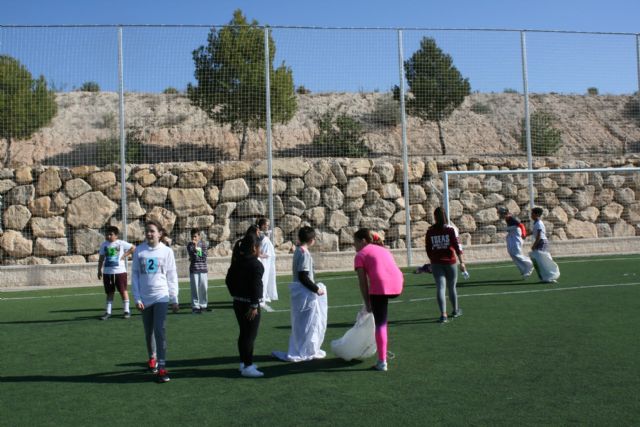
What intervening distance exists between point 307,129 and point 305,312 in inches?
641

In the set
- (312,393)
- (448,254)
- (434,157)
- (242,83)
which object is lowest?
(312,393)

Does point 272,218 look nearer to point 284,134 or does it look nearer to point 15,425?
point 284,134

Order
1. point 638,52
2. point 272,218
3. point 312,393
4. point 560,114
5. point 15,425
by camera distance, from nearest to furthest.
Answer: point 15,425, point 312,393, point 272,218, point 638,52, point 560,114

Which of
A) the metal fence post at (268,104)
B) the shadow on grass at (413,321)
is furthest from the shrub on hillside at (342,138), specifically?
the shadow on grass at (413,321)

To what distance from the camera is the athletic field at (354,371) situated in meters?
6.26

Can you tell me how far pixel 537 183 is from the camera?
24.2 meters

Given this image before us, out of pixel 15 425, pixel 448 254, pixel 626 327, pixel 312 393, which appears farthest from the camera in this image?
pixel 448 254

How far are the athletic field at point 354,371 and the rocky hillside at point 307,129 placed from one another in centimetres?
938

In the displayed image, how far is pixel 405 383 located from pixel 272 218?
12800 millimetres

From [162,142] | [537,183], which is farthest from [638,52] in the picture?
[162,142]

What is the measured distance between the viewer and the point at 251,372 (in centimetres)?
773

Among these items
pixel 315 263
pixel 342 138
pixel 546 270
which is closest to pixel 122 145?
pixel 315 263

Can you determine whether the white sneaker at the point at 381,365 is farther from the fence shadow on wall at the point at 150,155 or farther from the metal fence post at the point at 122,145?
the fence shadow on wall at the point at 150,155

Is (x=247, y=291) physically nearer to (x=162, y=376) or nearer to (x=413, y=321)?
(x=162, y=376)
